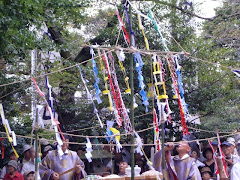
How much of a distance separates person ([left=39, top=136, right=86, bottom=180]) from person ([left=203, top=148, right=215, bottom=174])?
2166mm

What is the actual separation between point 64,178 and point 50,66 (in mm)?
2632

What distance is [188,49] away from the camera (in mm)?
8273

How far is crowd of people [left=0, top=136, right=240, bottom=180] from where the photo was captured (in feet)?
19.8

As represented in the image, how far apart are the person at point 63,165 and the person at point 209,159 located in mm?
2166

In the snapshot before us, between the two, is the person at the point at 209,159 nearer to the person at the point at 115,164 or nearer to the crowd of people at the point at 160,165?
the crowd of people at the point at 160,165

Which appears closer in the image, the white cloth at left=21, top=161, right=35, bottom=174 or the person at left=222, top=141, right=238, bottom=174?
the white cloth at left=21, top=161, right=35, bottom=174

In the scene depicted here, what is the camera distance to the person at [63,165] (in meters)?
6.24

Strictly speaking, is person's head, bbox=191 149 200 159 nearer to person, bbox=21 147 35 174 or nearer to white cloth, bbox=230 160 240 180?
white cloth, bbox=230 160 240 180

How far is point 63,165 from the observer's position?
6.56 meters

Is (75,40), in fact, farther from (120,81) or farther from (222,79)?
(222,79)

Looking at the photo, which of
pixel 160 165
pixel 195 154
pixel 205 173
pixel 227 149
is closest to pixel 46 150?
pixel 160 165

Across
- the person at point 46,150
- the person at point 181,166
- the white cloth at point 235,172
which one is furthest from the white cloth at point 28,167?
the white cloth at point 235,172

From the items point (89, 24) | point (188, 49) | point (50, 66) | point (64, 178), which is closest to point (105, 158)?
→ point (64, 178)

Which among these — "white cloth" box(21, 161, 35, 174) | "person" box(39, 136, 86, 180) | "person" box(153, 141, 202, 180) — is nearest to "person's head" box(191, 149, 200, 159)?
"person" box(153, 141, 202, 180)
